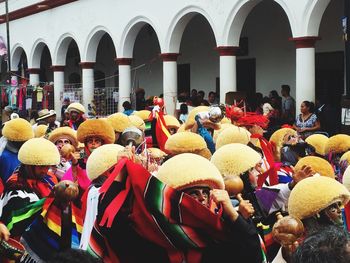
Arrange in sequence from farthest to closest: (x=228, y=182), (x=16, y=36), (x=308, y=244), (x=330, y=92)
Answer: (x=16, y=36), (x=330, y=92), (x=228, y=182), (x=308, y=244)

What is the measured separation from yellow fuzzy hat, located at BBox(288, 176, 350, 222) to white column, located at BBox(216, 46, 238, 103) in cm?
1169

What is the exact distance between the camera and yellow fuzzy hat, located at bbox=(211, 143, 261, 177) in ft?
13.9

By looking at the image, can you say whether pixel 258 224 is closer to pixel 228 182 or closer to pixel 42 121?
pixel 228 182

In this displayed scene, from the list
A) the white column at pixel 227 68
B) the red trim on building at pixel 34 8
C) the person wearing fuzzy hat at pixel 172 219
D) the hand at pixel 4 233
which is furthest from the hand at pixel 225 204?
the red trim on building at pixel 34 8

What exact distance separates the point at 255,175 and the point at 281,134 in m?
2.53

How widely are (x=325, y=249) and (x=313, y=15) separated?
11.5 meters

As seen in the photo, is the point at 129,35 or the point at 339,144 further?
the point at 129,35

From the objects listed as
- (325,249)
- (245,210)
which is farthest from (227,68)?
(325,249)

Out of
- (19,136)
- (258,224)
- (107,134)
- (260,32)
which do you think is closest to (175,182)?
(258,224)

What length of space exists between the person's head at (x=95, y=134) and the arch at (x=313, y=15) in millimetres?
8108

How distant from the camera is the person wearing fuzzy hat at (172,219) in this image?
10.0ft

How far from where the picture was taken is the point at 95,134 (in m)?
5.91

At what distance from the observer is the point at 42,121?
32.6 feet

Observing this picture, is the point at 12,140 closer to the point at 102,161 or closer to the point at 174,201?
the point at 102,161
